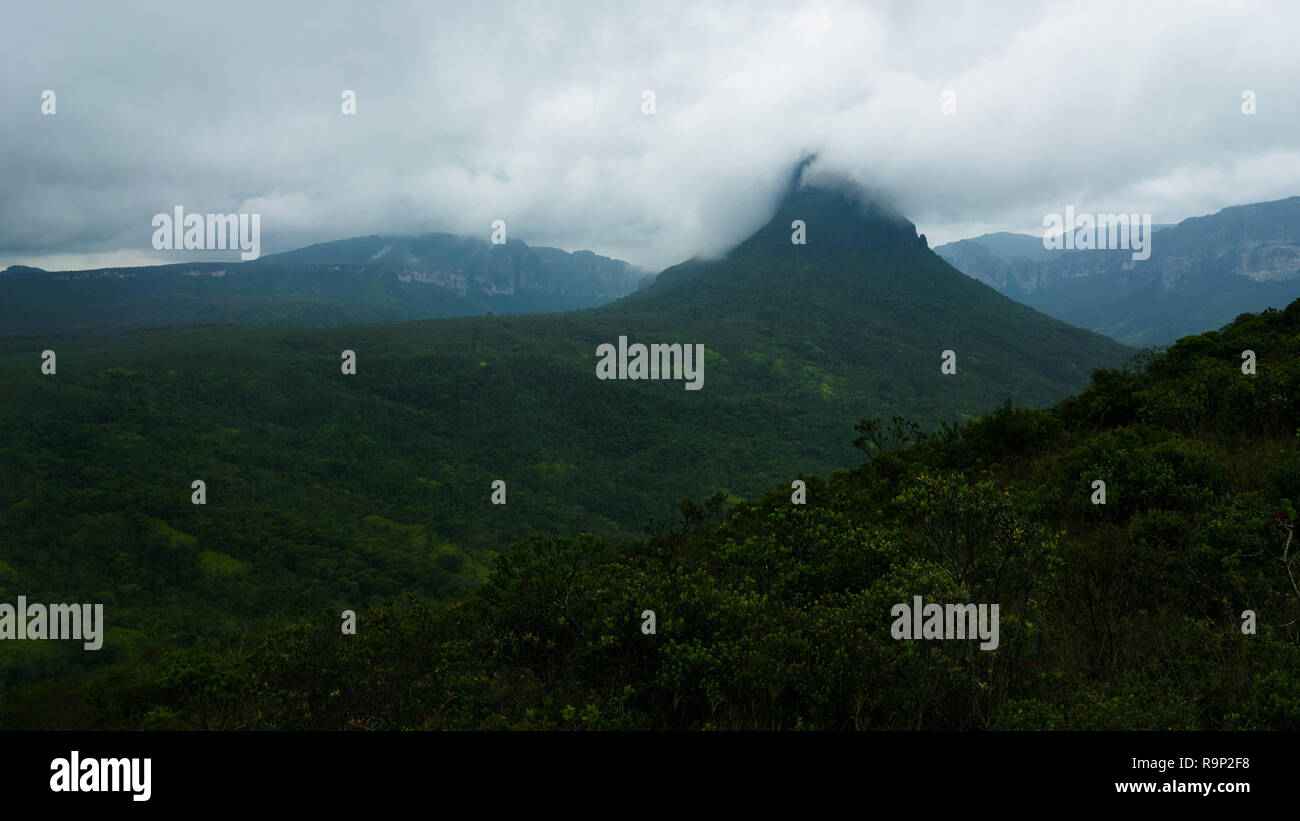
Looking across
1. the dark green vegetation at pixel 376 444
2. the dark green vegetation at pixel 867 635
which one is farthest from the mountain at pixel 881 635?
the dark green vegetation at pixel 376 444

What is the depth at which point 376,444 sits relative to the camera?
4594 inches

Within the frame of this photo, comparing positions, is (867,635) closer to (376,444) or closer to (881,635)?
(881,635)

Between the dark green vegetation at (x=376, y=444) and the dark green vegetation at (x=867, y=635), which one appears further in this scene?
the dark green vegetation at (x=376, y=444)

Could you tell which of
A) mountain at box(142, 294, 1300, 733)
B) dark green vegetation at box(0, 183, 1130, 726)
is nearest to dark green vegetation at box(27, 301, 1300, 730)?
mountain at box(142, 294, 1300, 733)

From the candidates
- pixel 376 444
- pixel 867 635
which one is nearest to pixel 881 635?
pixel 867 635

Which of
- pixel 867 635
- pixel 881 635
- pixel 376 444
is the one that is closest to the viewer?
pixel 867 635

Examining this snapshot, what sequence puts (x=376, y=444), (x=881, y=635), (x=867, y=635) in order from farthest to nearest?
(x=376, y=444), (x=881, y=635), (x=867, y=635)

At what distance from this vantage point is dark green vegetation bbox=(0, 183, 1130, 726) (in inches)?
2479

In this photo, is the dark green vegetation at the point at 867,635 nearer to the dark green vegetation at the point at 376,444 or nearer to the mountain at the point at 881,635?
the mountain at the point at 881,635

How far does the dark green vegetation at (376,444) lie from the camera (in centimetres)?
6297

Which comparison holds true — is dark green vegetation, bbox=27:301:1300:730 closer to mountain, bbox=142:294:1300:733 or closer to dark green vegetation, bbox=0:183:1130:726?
mountain, bbox=142:294:1300:733
